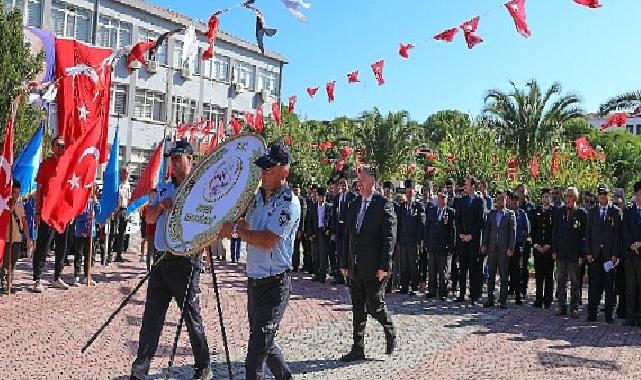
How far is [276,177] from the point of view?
5215 mm

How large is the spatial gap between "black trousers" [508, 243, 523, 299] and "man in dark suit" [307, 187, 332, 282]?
153 inches

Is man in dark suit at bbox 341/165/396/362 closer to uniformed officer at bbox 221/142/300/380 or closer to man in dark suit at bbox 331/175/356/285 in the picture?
uniformed officer at bbox 221/142/300/380

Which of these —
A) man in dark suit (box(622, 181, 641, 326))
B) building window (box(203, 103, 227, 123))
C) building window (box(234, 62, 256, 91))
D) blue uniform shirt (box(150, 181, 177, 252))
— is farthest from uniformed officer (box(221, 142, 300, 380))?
building window (box(234, 62, 256, 91))

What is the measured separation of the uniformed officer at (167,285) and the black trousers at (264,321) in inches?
28.9

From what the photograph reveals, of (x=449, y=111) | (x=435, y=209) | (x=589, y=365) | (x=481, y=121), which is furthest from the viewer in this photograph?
(x=449, y=111)

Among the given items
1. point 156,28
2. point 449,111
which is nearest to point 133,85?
point 156,28

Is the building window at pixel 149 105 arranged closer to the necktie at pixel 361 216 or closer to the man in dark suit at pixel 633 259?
the man in dark suit at pixel 633 259

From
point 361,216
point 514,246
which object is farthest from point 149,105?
point 361,216

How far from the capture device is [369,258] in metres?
7.41

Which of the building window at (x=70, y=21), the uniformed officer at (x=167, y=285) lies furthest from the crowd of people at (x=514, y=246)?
the building window at (x=70, y=21)

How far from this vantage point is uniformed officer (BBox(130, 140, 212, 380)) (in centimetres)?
582

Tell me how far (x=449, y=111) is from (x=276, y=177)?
75.6 m

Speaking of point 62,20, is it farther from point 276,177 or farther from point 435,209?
point 276,177

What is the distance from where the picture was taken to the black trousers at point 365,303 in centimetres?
732
